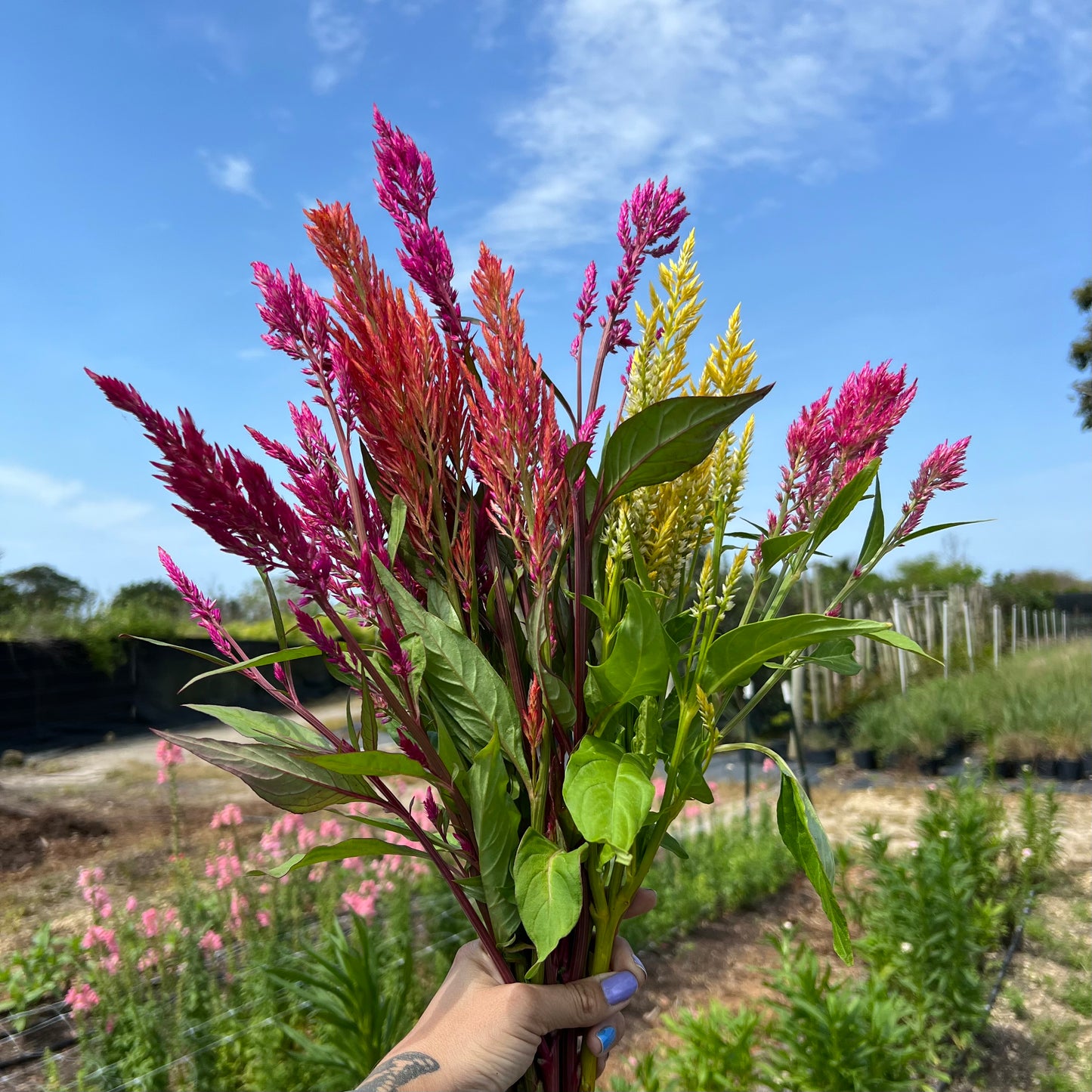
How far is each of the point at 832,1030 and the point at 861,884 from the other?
260 centimetres

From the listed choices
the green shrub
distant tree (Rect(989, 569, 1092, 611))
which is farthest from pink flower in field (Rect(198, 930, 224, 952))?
distant tree (Rect(989, 569, 1092, 611))

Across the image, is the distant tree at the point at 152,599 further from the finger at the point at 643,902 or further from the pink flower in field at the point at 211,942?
the finger at the point at 643,902

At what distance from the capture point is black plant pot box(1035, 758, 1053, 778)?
23.7 ft

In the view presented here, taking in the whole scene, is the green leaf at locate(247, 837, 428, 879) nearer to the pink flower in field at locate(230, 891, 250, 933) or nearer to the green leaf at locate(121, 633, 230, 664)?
the green leaf at locate(121, 633, 230, 664)

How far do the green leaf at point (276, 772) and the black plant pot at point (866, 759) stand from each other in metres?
8.38

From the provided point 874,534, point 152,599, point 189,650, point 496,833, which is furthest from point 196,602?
point 152,599

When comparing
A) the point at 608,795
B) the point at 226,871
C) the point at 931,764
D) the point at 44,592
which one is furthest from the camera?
the point at 44,592

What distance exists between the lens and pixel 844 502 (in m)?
0.77

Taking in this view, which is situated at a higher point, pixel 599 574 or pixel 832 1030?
pixel 599 574

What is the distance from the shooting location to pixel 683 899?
404cm

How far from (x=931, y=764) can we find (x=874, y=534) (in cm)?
802

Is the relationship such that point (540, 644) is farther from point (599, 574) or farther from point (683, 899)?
point (683, 899)

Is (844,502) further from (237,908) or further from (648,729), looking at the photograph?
(237,908)

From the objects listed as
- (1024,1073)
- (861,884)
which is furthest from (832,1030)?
(861,884)
